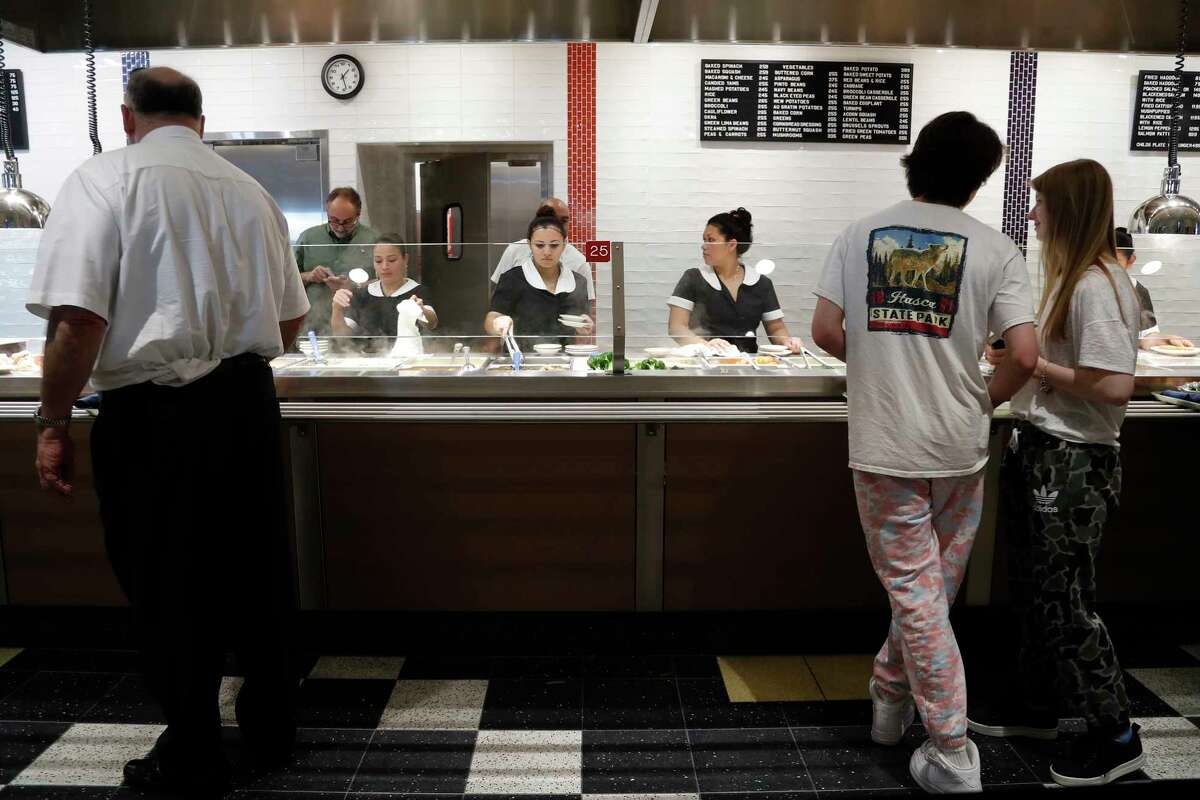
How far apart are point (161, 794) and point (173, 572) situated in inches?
23.0

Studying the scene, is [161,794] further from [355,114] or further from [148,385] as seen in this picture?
[355,114]

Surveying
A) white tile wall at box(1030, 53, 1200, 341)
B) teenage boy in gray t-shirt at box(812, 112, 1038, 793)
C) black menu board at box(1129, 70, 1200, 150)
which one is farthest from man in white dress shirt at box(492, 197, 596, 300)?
black menu board at box(1129, 70, 1200, 150)

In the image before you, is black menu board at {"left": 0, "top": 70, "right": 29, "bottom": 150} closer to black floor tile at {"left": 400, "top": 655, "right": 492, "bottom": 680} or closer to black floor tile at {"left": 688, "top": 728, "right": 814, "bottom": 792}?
black floor tile at {"left": 400, "top": 655, "right": 492, "bottom": 680}

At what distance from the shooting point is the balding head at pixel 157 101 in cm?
201

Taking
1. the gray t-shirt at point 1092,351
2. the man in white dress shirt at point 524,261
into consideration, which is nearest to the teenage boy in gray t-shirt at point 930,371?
the gray t-shirt at point 1092,351

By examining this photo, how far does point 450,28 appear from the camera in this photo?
290cm

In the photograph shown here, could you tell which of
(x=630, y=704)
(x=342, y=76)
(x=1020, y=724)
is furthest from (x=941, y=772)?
(x=342, y=76)

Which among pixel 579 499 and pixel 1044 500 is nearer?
pixel 1044 500

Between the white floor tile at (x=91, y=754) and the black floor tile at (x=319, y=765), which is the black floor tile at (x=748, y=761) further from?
the white floor tile at (x=91, y=754)

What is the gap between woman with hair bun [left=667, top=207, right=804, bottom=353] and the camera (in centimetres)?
307

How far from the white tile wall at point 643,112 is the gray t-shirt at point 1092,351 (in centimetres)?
402

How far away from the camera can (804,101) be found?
228 inches

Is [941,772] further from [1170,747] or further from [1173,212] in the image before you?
[1173,212]

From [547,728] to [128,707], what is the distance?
1180mm
